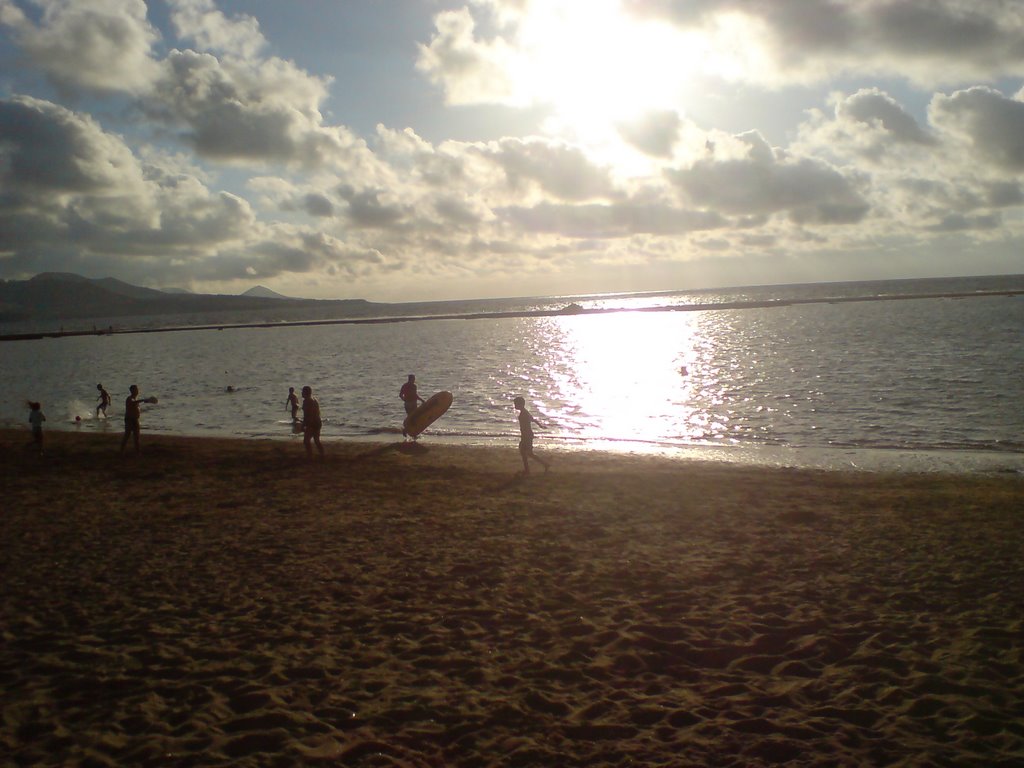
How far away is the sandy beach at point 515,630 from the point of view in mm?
5590

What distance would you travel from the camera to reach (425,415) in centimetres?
2192

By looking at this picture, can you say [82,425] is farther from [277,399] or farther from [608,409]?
[608,409]

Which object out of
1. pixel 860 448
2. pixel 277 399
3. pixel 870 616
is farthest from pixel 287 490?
pixel 277 399

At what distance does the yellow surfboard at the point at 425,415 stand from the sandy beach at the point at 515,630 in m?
7.45

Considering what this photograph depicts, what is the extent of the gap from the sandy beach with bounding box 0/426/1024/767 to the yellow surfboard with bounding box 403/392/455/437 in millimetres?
7453

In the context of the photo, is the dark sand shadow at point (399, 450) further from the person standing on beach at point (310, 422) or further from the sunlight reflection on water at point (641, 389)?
the sunlight reflection on water at point (641, 389)

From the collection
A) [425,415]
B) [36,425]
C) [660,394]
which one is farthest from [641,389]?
[36,425]

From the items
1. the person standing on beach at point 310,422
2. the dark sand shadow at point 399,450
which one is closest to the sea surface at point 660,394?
the dark sand shadow at point 399,450

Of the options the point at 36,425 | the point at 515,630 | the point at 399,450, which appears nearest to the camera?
the point at 515,630

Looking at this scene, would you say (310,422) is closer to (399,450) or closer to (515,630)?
(399,450)

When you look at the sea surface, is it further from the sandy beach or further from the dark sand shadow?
the sandy beach

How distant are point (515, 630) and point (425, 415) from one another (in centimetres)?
1470

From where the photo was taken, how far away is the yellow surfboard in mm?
21234

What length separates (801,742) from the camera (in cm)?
553
